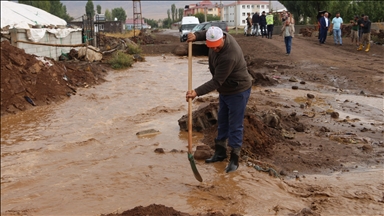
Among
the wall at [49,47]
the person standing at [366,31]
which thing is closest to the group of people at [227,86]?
the wall at [49,47]

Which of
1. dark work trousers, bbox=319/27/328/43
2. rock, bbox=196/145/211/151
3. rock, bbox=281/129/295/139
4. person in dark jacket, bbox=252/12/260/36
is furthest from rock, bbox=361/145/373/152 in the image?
person in dark jacket, bbox=252/12/260/36

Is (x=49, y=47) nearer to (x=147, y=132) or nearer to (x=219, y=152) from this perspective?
(x=147, y=132)

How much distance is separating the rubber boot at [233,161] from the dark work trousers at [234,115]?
7 cm

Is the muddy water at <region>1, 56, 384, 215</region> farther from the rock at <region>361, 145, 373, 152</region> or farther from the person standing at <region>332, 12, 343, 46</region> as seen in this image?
the person standing at <region>332, 12, 343, 46</region>

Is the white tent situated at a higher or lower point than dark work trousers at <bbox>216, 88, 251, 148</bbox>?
higher

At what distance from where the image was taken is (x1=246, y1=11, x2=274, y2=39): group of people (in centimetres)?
2386

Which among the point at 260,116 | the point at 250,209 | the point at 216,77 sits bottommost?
the point at 250,209

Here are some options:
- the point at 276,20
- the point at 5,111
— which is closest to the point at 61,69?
the point at 5,111

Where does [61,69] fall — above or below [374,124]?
above

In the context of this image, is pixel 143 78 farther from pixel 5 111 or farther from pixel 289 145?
pixel 289 145

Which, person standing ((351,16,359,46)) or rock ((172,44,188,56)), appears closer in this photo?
person standing ((351,16,359,46))

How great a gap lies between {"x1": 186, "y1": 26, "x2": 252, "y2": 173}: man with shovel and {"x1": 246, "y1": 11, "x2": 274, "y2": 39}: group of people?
18730 millimetres

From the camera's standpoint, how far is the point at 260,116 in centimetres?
701

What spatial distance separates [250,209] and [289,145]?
223 cm
